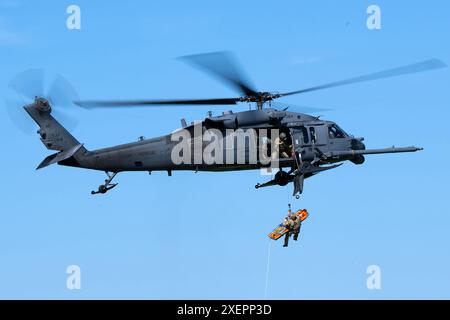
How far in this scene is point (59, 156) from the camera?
46.8 metres

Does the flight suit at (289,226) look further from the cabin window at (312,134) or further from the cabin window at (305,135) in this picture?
the cabin window at (312,134)

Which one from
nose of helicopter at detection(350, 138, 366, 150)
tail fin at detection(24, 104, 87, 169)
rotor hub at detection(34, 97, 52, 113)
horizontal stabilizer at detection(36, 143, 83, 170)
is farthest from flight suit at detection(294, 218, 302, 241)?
rotor hub at detection(34, 97, 52, 113)

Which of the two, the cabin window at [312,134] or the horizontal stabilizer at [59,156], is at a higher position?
the cabin window at [312,134]

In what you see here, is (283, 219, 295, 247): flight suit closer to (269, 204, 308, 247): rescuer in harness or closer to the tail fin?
(269, 204, 308, 247): rescuer in harness

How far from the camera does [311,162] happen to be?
1841 inches

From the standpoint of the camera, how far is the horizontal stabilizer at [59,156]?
4650cm

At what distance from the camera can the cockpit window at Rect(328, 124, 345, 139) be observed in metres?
47.7

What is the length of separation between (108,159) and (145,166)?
1.53m

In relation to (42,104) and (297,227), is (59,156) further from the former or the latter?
(297,227)

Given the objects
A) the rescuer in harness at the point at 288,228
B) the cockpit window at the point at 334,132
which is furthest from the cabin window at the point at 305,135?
the rescuer in harness at the point at 288,228

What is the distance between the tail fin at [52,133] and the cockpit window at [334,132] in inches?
412

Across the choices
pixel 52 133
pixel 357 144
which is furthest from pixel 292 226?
pixel 52 133
